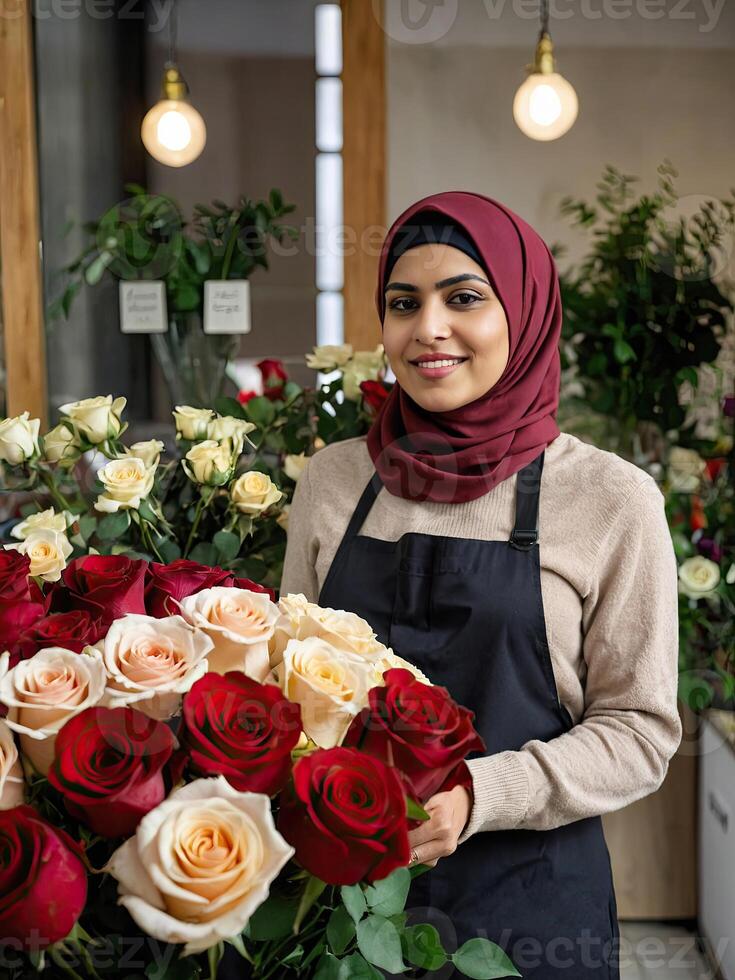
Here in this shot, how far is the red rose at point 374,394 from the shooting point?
1660 millimetres

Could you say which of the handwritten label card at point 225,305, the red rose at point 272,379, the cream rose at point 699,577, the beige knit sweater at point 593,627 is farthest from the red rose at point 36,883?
the handwritten label card at point 225,305

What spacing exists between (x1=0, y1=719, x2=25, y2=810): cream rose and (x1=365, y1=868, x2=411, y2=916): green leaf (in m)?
0.23

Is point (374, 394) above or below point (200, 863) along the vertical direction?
above

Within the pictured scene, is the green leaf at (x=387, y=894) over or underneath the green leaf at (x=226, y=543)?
underneath

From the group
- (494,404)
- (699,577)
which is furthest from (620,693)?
(699,577)

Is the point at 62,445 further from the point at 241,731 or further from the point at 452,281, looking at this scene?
the point at 241,731

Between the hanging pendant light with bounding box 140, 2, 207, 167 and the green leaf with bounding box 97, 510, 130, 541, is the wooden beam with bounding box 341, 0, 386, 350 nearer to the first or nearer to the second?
the hanging pendant light with bounding box 140, 2, 207, 167

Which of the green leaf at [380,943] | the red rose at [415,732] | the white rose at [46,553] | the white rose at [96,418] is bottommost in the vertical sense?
the green leaf at [380,943]

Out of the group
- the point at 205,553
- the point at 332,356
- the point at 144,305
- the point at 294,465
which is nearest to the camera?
the point at 205,553

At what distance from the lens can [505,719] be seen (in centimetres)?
123

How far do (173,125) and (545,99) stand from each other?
965mm

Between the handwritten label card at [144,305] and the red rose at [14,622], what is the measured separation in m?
1.93

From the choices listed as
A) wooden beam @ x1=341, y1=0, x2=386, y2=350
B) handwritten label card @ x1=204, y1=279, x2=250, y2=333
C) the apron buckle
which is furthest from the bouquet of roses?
wooden beam @ x1=341, y1=0, x2=386, y2=350

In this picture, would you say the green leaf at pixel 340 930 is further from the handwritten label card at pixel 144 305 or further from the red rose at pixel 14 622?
the handwritten label card at pixel 144 305
